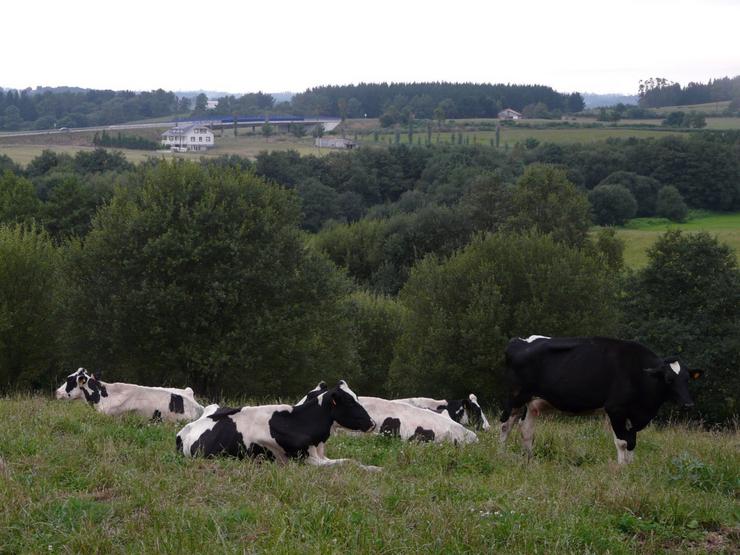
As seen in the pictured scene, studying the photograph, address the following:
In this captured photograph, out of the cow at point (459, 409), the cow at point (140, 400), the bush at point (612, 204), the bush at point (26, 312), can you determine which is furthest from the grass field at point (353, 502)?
the bush at point (612, 204)

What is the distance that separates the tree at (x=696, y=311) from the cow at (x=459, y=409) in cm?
2124

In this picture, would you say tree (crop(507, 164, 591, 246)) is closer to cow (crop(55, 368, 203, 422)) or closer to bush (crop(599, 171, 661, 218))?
bush (crop(599, 171, 661, 218))

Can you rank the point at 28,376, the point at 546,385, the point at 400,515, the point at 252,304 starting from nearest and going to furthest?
the point at 400,515
the point at 546,385
the point at 252,304
the point at 28,376

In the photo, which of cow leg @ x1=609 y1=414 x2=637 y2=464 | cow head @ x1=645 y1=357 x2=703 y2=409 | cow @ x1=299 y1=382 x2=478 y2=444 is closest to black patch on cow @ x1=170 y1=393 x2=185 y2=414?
cow @ x1=299 y1=382 x2=478 y2=444

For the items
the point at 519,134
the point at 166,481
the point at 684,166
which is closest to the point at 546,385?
the point at 166,481

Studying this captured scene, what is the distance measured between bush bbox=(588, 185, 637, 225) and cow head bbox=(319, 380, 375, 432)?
91.2 metres

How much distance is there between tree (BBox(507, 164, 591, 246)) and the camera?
216ft

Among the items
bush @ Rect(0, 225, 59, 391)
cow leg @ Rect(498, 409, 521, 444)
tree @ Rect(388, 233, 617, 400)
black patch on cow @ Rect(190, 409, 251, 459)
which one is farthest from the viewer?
tree @ Rect(388, 233, 617, 400)

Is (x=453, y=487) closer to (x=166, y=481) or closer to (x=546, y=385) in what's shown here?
(x=166, y=481)

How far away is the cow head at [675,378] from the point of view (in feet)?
40.7

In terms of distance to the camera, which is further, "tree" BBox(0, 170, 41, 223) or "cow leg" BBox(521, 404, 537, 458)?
"tree" BBox(0, 170, 41, 223)

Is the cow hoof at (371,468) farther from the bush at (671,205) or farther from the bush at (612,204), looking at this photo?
the bush at (671,205)

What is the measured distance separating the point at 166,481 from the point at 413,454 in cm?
353

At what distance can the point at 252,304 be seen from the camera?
101 feet
